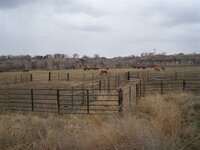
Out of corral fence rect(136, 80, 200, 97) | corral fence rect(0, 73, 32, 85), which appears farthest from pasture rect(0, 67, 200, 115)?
corral fence rect(0, 73, 32, 85)

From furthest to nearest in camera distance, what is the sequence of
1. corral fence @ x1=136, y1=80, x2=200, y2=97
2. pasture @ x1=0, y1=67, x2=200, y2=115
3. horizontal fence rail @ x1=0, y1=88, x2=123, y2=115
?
corral fence @ x1=136, y1=80, x2=200, y2=97 → pasture @ x1=0, y1=67, x2=200, y2=115 → horizontal fence rail @ x1=0, y1=88, x2=123, y2=115

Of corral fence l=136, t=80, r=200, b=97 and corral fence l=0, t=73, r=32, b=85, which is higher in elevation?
corral fence l=136, t=80, r=200, b=97

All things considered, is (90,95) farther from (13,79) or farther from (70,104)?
(13,79)

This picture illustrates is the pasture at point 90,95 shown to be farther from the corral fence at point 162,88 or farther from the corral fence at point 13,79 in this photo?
the corral fence at point 13,79

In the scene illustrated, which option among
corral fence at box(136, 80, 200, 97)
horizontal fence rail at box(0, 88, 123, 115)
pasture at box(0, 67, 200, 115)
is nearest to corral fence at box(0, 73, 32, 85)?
pasture at box(0, 67, 200, 115)

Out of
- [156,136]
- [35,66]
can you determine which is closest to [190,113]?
[156,136]

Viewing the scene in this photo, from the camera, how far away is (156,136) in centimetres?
733

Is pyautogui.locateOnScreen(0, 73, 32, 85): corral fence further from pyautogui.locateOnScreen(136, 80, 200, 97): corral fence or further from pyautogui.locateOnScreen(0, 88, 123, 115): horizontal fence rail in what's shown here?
pyautogui.locateOnScreen(0, 88, 123, 115): horizontal fence rail

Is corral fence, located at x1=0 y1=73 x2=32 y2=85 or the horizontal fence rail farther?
corral fence, located at x1=0 y1=73 x2=32 y2=85

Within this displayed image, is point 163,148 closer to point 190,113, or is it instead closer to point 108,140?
point 108,140

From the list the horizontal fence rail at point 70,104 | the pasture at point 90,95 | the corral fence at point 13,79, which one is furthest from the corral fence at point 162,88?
the corral fence at point 13,79

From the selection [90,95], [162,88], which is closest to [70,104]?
[90,95]

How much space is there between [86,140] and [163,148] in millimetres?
1615

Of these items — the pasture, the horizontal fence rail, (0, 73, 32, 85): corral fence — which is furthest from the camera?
(0, 73, 32, 85): corral fence
